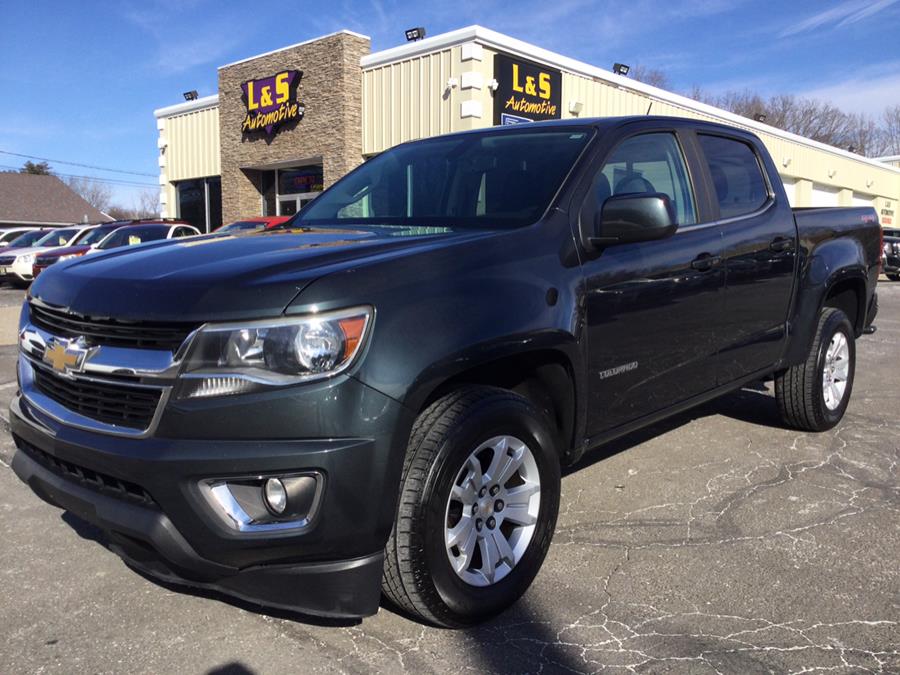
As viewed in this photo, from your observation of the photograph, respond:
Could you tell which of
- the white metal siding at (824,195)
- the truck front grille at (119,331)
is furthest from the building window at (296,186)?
the white metal siding at (824,195)

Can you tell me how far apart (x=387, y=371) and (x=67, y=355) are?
1098mm

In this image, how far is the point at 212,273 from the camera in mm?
2400

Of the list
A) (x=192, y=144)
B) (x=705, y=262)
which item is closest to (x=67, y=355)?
(x=705, y=262)

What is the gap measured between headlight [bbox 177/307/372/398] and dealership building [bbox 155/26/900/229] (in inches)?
581

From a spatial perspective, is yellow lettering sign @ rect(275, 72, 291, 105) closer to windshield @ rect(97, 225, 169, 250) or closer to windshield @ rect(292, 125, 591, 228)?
windshield @ rect(97, 225, 169, 250)

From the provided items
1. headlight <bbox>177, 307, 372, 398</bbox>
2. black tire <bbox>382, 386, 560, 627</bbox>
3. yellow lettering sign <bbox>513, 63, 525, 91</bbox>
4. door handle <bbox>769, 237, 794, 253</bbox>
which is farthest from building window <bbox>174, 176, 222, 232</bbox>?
headlight <bbox>177, 307, 372, 398</bbox>

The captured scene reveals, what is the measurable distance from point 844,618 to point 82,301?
2.87m

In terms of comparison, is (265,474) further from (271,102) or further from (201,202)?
(201,202)

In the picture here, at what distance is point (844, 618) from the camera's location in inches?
110

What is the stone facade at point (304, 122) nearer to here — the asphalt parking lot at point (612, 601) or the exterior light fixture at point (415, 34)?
the exterior light fixture at point (415, 34)

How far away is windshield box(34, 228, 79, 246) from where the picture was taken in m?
19.2

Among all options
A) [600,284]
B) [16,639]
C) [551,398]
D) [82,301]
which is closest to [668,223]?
[600,284]

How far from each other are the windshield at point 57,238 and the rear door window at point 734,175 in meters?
18.1

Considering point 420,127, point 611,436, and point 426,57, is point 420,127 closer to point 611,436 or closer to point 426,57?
point 426,57
